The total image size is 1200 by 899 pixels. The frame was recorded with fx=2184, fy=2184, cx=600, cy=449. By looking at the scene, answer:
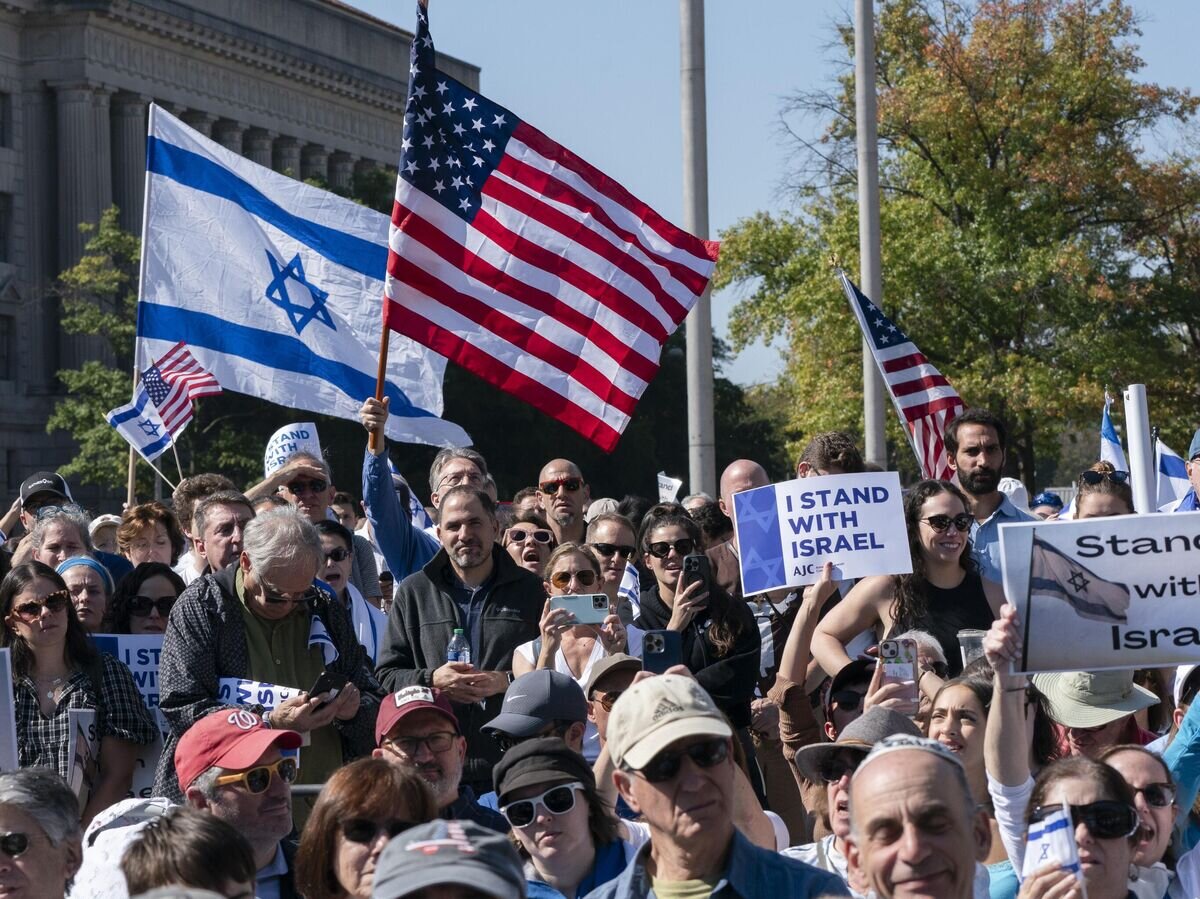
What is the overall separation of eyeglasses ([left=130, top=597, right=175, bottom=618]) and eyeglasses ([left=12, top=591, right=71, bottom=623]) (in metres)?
1.05

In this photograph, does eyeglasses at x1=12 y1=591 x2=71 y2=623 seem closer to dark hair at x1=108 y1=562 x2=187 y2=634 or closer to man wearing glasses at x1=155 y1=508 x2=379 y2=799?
man wearing glasses at x1=155 y1=508 x2=379 y2=799

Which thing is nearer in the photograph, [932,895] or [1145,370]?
[932,895]

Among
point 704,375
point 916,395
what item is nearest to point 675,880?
point 916,395

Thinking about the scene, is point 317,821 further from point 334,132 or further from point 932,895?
point 334,132

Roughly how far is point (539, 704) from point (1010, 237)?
115 ft

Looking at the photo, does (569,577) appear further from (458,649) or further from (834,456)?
(834,456)

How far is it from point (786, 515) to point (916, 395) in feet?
18.7

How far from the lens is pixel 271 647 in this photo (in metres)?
7.45

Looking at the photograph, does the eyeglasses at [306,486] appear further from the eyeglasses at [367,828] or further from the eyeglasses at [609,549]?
the eyeglasses at [367,828]

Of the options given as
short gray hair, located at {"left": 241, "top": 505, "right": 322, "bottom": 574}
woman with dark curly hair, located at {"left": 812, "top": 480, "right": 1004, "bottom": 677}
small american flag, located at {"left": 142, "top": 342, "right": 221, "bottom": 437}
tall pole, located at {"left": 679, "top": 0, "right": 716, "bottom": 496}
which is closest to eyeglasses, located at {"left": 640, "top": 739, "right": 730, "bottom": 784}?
short gray hair, located at {"left": 241, "top": 505, "right": 322, "bottom": 574}

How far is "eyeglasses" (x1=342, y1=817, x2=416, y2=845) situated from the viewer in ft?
17.9

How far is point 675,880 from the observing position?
457 cm

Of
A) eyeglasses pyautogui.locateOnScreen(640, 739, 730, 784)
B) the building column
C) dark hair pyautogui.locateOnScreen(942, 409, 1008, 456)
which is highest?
the building column

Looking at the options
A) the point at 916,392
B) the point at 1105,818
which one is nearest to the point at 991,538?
the point at 1105,818
